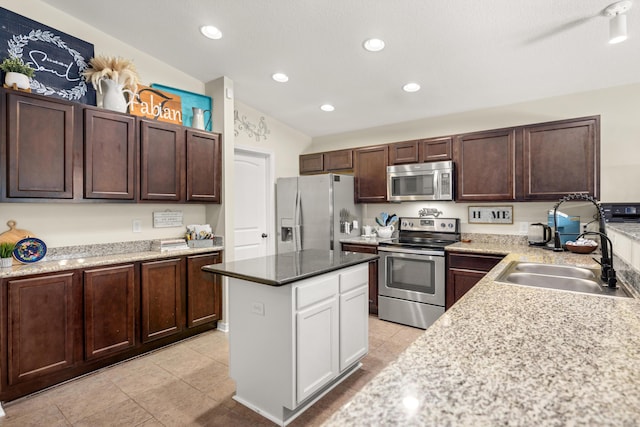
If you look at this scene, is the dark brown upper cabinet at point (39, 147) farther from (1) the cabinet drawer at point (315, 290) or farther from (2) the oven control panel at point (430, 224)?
(2) the oven control panel at point (430, 224)

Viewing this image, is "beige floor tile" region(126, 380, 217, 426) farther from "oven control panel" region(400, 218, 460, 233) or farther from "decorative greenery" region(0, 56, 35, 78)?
"oven control panel" region(400, 218, 460, 233)

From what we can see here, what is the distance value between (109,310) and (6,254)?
2.60ft

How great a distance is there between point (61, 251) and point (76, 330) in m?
0.70

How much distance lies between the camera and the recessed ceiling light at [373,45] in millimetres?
2607

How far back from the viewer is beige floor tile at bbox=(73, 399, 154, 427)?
1.98 metres

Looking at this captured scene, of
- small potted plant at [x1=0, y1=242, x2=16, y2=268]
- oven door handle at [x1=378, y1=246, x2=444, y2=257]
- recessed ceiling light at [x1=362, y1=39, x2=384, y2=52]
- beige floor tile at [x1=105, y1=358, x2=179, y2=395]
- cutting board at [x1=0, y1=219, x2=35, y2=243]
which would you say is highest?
recessed ceiling light at [x1=362, y1=39, x2=384, y2=52]

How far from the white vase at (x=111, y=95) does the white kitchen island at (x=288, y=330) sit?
6.02 ft

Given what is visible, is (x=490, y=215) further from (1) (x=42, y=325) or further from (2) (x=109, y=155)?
(1) (x=42, y=325)

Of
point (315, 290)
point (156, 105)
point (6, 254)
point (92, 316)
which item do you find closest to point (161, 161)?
point (156, 105)

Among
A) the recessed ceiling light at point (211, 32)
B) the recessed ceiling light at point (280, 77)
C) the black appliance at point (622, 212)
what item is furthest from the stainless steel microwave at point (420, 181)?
the recessed ceiling light at point (211, 32)

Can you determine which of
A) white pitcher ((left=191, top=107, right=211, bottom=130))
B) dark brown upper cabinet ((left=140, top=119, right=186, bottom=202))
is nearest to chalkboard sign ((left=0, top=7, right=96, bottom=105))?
dark brown upper cabinet ((left=140, top=119, right=186, bottom=202))

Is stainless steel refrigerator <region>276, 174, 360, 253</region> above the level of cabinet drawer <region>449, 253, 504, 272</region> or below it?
above

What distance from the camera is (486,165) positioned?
133 inches

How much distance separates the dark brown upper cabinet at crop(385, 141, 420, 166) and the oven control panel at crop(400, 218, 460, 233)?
0.76m
